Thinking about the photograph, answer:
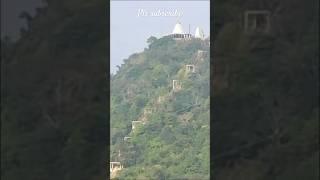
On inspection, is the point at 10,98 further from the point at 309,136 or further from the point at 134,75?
the point at 309,136

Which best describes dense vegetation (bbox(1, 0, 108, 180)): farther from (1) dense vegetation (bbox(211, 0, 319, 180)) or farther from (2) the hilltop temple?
(1) dense vegetation (bbox(211, 0, 319, 180))

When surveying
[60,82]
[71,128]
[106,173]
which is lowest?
[106,173]

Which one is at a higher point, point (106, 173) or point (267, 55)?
point (267, 55)

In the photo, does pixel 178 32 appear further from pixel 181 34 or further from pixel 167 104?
pixel 167 104

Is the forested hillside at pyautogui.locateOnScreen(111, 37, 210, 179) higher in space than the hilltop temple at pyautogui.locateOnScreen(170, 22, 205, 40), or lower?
lower

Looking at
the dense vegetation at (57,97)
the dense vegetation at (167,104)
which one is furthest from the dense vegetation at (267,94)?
the dense vegetation at (57,97)

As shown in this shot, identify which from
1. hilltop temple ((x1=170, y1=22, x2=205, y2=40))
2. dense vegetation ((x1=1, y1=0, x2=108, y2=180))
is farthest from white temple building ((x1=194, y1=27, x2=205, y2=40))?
dense vegetation ((x1=1, y1=0, x2=108, y2=180))

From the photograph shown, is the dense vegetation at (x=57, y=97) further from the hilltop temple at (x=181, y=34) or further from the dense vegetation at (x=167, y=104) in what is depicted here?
the hilltop temple at (x=181, y=34)

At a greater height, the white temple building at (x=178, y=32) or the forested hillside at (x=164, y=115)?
the white temple building at (x=178, y=32)

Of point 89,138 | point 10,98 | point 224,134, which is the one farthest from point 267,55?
point 10,98
